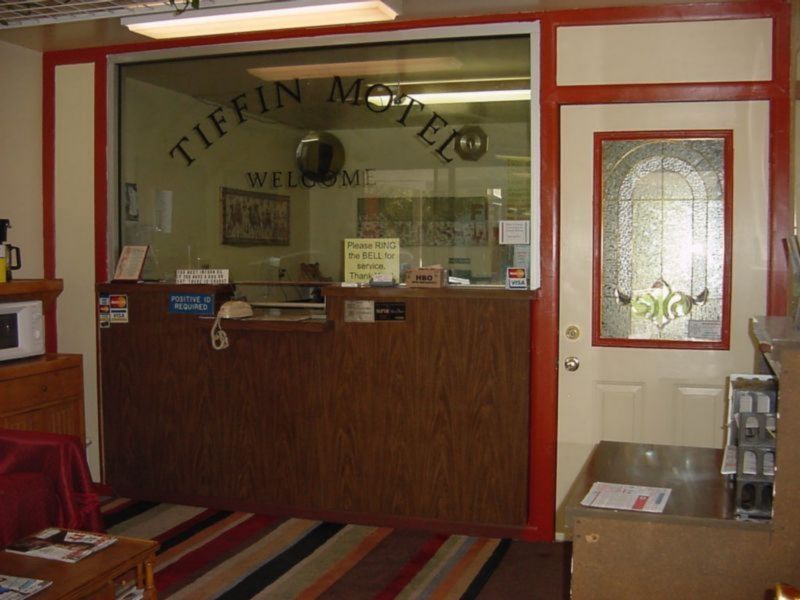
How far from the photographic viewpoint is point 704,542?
1.94 m

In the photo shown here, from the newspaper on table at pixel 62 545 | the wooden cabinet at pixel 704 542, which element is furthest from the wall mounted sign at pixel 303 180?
the wooden cabinet at pixel 704 542

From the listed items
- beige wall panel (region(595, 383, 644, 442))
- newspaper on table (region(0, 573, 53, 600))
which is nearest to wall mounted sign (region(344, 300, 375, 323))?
beige wall panel (region(595, 383, 644, 442))

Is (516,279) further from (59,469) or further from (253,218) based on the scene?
(59,469)

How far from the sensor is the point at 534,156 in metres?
3.88

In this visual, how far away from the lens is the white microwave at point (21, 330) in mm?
3980

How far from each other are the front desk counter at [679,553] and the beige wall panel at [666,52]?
231cm

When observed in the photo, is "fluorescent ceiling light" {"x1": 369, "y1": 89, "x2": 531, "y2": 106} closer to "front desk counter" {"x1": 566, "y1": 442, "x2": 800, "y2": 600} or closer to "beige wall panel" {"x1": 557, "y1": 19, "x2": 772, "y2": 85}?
"beige wall panel" {"x1": 557, "y1": 19, "x2": 772, "y2": 85}

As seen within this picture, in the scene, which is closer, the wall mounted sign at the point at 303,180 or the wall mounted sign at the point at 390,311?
the wall mounted sign at the point at 390,311

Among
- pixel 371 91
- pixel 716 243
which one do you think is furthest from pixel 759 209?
pixel 371 91

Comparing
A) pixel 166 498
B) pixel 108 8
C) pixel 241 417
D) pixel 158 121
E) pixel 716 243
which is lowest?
pixel 166 498

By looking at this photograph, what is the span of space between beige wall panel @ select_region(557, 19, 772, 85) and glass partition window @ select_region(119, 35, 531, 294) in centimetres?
27

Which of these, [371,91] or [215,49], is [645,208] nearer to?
[371,91]

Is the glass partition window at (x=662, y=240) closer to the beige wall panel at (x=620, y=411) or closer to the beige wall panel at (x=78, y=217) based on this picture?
the beige wall panel at (x=620, y=411)

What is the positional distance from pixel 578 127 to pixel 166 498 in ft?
9.78
